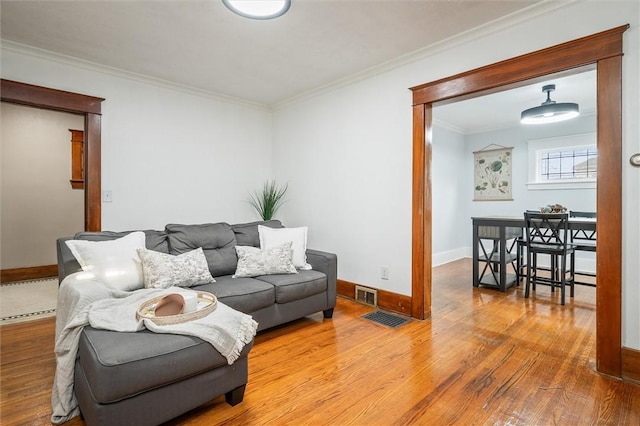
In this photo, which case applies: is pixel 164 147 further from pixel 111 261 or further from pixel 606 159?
pixel 606 159

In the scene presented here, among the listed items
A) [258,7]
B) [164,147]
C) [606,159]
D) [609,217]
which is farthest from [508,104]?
[164,147]

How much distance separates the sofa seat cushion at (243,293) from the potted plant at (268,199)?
6.09 ft

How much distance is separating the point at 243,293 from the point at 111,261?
960 millimetres

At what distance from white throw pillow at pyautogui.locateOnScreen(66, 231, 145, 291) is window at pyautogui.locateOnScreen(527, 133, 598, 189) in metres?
5.97

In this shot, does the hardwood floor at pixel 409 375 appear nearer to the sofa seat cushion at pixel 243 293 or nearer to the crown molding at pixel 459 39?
the sofa seat cushion at pixel 243 293

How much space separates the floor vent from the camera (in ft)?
9.91

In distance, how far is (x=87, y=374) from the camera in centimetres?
148

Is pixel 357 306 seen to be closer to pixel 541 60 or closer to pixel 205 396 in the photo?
pixel 205 396

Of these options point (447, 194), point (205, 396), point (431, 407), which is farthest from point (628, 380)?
point (447, 194)

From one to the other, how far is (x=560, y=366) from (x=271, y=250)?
2339mm

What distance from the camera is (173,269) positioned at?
99.7 inches

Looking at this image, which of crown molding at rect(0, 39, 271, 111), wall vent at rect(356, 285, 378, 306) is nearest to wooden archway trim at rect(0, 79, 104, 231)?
crown molding at rect(0, 39, 271, 111)

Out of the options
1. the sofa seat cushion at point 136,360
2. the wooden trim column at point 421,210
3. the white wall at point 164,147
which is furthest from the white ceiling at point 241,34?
the sofa seat cushion at point 136,360

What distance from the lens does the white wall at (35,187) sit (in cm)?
452
